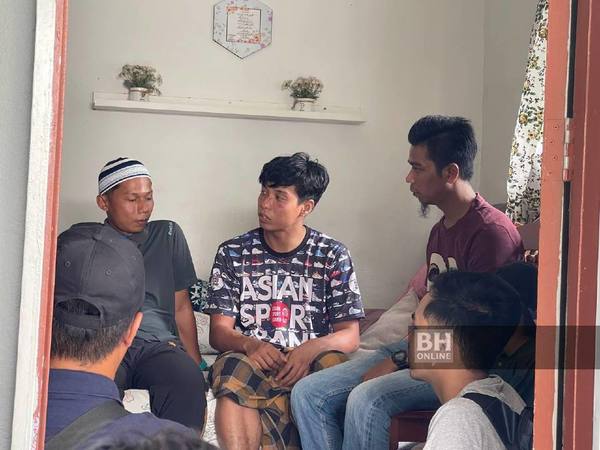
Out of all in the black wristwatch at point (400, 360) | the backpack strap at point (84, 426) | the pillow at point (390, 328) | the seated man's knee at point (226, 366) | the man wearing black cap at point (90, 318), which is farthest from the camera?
the pillow at point (390, 328)

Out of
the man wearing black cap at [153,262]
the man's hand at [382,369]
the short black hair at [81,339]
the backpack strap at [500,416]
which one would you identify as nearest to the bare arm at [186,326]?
the man wearing black cap at [153,262]

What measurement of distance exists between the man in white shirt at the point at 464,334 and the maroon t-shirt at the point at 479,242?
1.52 ft

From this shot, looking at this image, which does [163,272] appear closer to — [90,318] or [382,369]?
[382,369]

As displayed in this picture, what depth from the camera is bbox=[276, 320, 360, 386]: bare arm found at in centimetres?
311

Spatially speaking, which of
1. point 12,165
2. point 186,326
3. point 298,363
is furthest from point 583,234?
point 186,326

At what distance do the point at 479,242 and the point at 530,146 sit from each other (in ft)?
2.26

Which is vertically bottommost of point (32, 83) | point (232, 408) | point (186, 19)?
point (232, 408)

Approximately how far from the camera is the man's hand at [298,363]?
3105 mm

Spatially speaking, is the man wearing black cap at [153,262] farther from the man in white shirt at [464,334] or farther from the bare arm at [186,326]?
the man in white shirt at [464,334]

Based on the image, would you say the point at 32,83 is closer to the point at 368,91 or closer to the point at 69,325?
the point at 69,325

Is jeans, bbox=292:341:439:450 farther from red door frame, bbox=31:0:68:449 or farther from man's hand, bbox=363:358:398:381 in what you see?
red door frame, bbox=31:0:68:449

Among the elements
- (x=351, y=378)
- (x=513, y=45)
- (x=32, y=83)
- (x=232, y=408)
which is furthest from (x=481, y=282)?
(x=513, y=45)

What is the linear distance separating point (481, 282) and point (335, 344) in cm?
99

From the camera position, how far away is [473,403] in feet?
6.61
